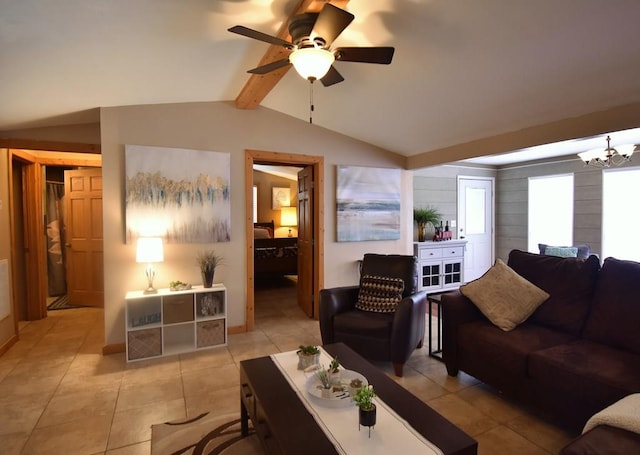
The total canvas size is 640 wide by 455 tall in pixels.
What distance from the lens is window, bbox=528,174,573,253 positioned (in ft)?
19.2

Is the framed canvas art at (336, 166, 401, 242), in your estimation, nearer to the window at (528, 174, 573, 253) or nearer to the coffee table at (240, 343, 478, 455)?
the coffee table at (240, 343, 478, 455)

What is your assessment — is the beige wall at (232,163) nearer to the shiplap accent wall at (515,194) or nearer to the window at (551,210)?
the shiplap accent wall at (515,194)

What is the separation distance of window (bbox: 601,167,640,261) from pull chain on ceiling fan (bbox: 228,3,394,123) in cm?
520

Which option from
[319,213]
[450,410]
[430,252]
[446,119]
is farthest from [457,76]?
[430,252]

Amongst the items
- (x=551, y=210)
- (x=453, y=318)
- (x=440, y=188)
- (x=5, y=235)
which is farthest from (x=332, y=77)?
(x=551, y=210)

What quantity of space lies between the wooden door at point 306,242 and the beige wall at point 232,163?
0.78 ft

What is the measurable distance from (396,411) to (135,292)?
290 cm

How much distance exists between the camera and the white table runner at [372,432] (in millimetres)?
1336

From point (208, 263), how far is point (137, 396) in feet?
4.63

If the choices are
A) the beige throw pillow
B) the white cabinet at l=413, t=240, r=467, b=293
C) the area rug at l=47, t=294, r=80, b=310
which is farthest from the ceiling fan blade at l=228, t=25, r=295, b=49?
the area rug at l=47, t=294, r=80, b=310

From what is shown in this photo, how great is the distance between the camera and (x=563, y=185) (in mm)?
5934

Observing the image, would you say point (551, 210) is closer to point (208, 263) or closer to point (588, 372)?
point (588, 372)

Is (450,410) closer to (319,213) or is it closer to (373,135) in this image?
(319,213)

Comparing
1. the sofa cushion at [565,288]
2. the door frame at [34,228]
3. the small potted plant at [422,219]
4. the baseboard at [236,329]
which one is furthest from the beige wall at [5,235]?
the small potted plant at [422,219]
